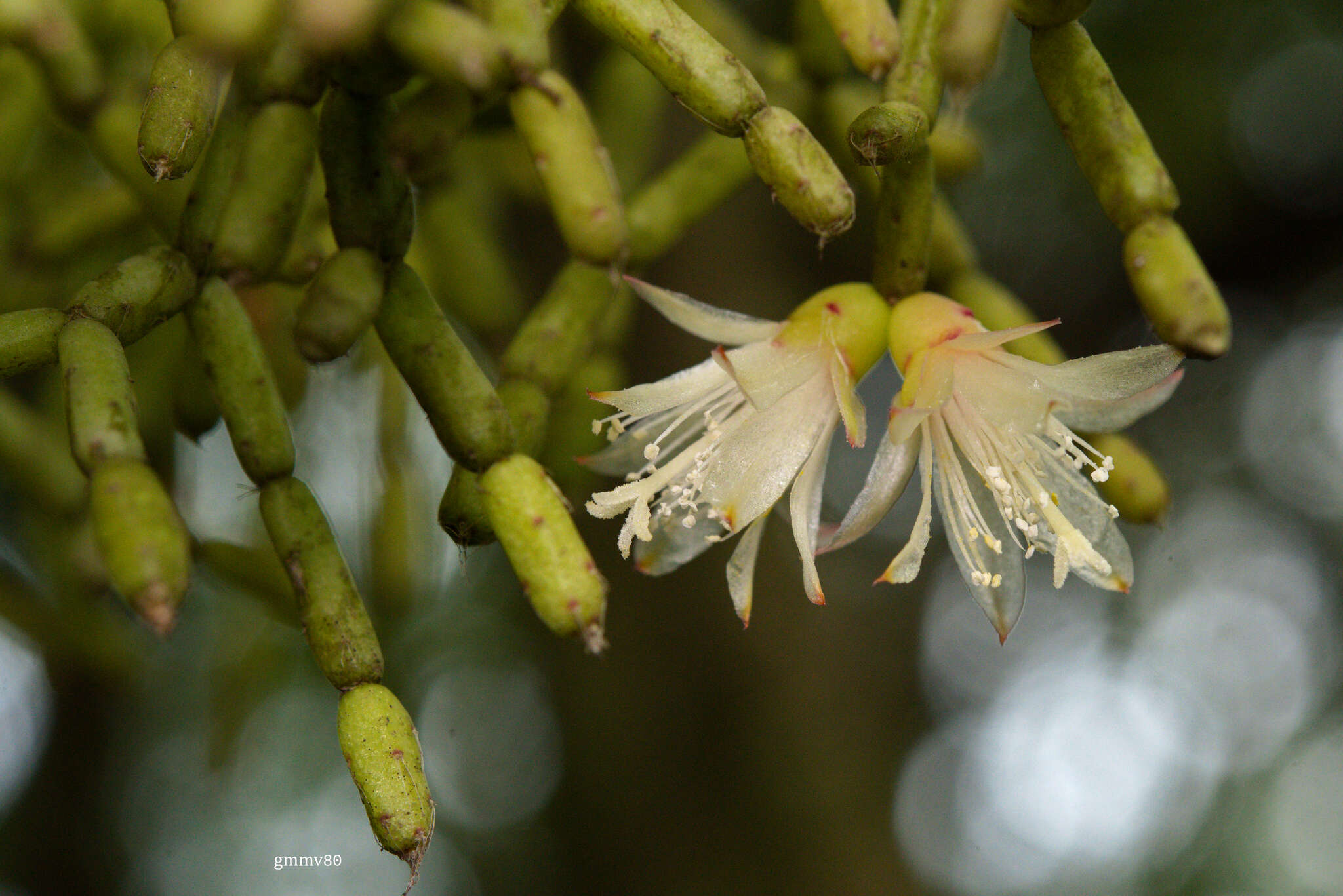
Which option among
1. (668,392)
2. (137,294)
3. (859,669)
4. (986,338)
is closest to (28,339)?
(137,294)

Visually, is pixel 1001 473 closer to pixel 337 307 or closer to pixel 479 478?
pixel 479 478

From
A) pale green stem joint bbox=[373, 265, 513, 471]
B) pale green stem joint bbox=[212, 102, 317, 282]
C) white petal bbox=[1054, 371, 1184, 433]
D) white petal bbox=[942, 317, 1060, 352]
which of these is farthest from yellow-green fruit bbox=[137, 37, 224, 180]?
white petal bbox=[1054, 371, 1184, 433]

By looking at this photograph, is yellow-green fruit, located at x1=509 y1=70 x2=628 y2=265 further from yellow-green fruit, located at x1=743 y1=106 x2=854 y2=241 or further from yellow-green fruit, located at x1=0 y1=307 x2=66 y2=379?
yellow-green fruit, located at x1=0 y1=307 x2=66 y2=379

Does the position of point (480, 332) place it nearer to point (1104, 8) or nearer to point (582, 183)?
point (582, 183)

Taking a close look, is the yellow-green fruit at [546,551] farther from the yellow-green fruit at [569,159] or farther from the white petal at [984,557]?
the white petal at [984,557]

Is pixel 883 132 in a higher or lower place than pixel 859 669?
higher

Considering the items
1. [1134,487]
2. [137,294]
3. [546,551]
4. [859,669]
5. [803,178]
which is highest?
[803,178]
